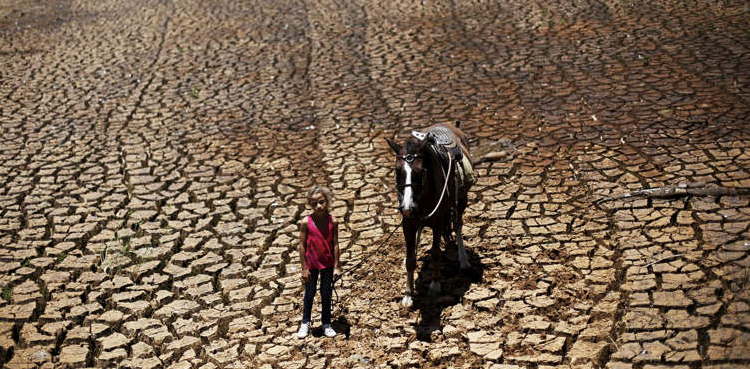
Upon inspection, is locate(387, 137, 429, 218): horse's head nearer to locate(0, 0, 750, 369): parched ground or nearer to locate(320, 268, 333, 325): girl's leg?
locate(320, 268, 333, 325): girl's leg

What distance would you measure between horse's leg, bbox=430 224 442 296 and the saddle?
1.88 feet

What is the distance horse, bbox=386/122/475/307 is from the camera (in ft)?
18.0

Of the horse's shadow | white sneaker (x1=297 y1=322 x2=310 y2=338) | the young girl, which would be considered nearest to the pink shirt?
the young girl

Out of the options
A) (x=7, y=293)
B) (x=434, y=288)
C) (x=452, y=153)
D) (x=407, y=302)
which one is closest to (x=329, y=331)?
(x=407, y=302)

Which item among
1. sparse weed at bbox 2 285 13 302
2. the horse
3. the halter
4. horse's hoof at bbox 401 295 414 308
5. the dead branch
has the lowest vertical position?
horse's hoof at bbox 401 295 414 308

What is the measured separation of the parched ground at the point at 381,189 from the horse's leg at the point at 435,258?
0.11 meters

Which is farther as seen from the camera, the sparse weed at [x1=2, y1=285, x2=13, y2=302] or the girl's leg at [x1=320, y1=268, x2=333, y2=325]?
the sparse weed at [x1=2, y1=285, x2=13, y2=302]

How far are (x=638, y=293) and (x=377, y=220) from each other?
3022mm

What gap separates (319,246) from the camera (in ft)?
18.5

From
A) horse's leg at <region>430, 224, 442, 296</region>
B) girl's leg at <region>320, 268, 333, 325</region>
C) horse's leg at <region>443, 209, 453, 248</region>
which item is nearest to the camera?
girl's leg at <region>320, 268, 333, 325</region>

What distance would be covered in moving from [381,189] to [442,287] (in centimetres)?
232

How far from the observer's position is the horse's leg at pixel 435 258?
19.8ft

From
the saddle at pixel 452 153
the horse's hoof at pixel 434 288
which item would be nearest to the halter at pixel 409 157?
the saddle at pixel 452 153

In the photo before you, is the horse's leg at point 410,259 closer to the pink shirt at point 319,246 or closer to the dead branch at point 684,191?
the pink shirt at point 319,246
